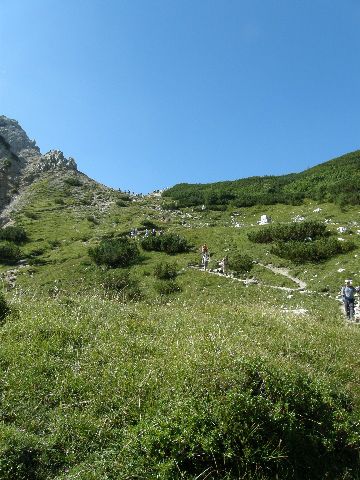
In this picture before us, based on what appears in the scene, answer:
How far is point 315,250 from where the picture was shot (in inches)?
1014

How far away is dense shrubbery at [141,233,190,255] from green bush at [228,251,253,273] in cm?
549

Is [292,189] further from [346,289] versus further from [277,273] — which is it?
[346,289]

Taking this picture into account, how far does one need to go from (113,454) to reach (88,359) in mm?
2958

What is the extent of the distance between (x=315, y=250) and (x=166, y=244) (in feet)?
35.6

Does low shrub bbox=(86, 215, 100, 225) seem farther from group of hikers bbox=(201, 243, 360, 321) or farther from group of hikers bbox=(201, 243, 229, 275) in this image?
group of hikers bbox=(201, 243, 229, 275)

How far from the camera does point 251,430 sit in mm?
6582

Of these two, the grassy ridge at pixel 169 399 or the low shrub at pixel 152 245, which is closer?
the grassy ridge at pixel 169 399

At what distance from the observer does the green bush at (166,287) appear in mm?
22344

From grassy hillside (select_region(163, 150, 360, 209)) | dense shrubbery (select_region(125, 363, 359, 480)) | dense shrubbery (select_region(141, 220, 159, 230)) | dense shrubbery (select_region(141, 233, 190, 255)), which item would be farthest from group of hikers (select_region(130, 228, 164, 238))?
dense shrubbery (select_region(125, 363, 359, 480))

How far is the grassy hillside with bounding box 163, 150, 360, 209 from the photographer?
47.1 meters

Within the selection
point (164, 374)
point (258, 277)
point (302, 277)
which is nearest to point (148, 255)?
point (258, 277)

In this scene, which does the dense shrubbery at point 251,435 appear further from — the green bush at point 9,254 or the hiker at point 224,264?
the green bush at point 9,254

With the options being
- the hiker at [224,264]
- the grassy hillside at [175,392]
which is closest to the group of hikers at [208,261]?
the hiker at [224,264]

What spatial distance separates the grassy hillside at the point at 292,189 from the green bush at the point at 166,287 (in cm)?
2449
